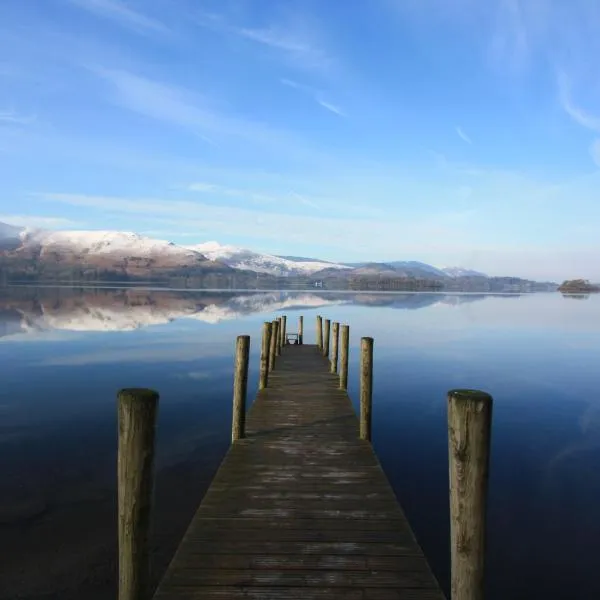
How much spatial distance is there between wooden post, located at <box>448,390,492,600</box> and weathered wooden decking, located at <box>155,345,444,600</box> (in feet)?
2.53

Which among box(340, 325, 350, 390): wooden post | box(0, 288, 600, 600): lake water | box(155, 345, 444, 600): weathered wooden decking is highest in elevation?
box(340, 325, 350, 390): wooden post

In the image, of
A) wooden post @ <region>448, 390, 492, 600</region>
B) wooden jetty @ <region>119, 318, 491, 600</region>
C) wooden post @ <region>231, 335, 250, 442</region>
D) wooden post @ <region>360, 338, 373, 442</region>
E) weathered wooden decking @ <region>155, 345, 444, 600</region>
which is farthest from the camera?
wooden post @ <region>360, 338, 373, 442</region>

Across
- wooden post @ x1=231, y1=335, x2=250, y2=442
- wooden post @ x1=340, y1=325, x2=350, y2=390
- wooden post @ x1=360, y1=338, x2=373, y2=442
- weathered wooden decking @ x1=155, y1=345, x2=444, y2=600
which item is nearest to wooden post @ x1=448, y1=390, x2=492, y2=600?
weathered wooden decking @ x1=155, y1=345, x2=444, y2=600

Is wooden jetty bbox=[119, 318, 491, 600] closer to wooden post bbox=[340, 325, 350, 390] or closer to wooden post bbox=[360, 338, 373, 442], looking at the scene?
wooden post bbox=[360, 338, 373, 442]

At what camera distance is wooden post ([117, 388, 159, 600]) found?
4250 mm

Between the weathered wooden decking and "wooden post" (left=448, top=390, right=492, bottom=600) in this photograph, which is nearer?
"wooden post" (left=448, top=390, right=492, bottom=600)

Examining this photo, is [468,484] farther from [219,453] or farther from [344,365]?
[344,365]

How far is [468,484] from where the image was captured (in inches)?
164

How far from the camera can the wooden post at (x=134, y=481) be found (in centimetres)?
425

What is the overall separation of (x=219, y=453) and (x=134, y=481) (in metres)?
8.91

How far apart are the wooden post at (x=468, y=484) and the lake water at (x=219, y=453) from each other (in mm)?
4083

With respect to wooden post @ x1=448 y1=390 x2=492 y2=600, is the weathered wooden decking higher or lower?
lower

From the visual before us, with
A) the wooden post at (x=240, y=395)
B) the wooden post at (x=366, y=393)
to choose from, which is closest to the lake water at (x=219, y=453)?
the wooden post at (x=240, y=395)

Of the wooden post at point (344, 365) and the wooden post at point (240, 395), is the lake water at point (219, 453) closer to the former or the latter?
the wooden post at point (240, 395)
